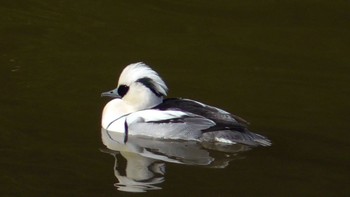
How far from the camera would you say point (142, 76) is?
13.2 meters

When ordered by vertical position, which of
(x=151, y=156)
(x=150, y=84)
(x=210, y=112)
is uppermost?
(x=150, y=84)

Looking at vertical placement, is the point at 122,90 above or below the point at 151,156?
above

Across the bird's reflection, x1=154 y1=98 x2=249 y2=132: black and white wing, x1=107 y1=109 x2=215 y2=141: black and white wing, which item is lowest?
the bird's reflection

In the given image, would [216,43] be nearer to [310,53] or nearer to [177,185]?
[310,53]

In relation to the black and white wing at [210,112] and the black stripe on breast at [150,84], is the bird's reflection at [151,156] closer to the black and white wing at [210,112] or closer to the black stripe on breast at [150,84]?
the black and white wing at [210,112]

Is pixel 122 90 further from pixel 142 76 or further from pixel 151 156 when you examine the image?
pixel 151 156

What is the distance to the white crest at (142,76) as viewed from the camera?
→ 13.1 m

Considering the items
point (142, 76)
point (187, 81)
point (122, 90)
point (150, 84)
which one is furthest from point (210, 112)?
point (187, 81)

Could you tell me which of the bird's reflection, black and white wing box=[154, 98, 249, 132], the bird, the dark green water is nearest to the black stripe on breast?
the bird

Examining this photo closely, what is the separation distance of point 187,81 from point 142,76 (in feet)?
5.66

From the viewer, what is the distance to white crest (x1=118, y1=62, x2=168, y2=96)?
13109mm

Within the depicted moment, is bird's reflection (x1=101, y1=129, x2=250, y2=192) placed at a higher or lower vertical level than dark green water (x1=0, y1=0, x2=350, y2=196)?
lower

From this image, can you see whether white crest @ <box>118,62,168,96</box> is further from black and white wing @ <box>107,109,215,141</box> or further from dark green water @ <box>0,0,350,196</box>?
dark green water @ <box>0,0,350,196</box>

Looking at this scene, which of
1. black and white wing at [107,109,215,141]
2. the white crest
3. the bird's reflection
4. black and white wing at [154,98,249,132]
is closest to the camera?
the bird's reflection
